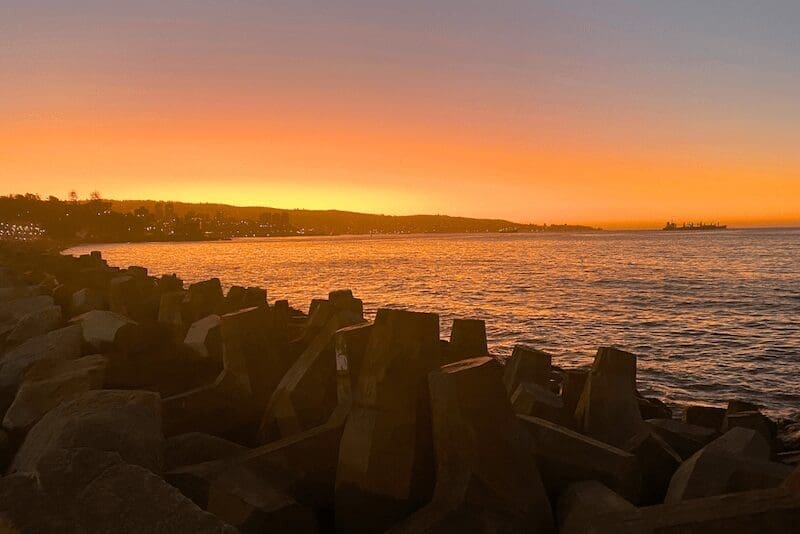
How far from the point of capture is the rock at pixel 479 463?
3.43 m

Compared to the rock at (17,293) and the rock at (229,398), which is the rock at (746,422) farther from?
the rock at (17,293)

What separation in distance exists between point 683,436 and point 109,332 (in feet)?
25.5

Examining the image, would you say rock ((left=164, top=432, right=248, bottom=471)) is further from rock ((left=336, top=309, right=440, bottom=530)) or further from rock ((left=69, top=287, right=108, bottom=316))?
rock ((left=69, top=287, right=108, bottom=316))

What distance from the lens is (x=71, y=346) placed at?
7688 millimetres

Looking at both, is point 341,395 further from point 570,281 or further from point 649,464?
point 570,281

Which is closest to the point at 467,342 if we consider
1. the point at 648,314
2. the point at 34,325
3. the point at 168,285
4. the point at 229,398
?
the point at 229,398

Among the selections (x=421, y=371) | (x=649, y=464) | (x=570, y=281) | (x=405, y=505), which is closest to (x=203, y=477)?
(x=405, y=505)

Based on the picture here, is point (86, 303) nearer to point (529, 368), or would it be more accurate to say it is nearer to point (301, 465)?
point (529, 368)

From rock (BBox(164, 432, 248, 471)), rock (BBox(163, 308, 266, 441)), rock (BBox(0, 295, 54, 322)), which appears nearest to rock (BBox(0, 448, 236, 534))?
rock (BBox(164, 432, 248, 471))

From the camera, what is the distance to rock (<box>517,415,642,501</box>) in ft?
13.7

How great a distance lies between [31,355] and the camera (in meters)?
7.03

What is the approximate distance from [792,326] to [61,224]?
6368 inches

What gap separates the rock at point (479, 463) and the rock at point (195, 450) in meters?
1.79

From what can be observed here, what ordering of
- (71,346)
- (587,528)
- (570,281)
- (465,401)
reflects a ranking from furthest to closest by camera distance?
(570,281) < (71,346) < (465,401) < (587,528)
